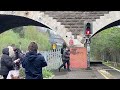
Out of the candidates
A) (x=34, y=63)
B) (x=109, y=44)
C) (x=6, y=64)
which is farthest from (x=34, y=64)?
(x=109, y=44)

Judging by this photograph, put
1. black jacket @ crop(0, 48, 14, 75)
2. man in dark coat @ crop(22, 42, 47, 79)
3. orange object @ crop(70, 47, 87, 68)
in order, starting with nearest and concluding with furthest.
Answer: man in dark coat @ crop(22, 42, 47, 79) → black jacket @ crop(0, 48, 14, 75) → orange object @ crop(70, 47, 87, 68)

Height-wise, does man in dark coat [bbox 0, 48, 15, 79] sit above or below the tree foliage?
below

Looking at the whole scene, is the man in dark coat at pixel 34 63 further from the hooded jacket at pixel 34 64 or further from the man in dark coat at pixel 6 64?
the man in dark coat at pixel 6 64

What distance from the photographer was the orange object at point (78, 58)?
2316 centimetres

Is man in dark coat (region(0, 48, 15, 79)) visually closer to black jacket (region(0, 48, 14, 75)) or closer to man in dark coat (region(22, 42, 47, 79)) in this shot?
black jacket (region(0, 48, 14, 75))

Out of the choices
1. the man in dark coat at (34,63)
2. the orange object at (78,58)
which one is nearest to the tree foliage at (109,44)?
the orange object at (78,58)

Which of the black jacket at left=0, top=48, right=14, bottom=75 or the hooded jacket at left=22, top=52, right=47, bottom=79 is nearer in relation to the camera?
the hooded jacket at left=22, top=52, right=47, bottom=79

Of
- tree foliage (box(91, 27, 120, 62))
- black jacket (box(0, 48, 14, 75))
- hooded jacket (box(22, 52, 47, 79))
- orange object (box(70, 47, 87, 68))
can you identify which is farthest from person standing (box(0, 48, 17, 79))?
tree foliage (box(91, 27, 120, 62))

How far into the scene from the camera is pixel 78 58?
2339 centimetres

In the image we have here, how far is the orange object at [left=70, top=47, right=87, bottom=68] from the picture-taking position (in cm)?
2316
